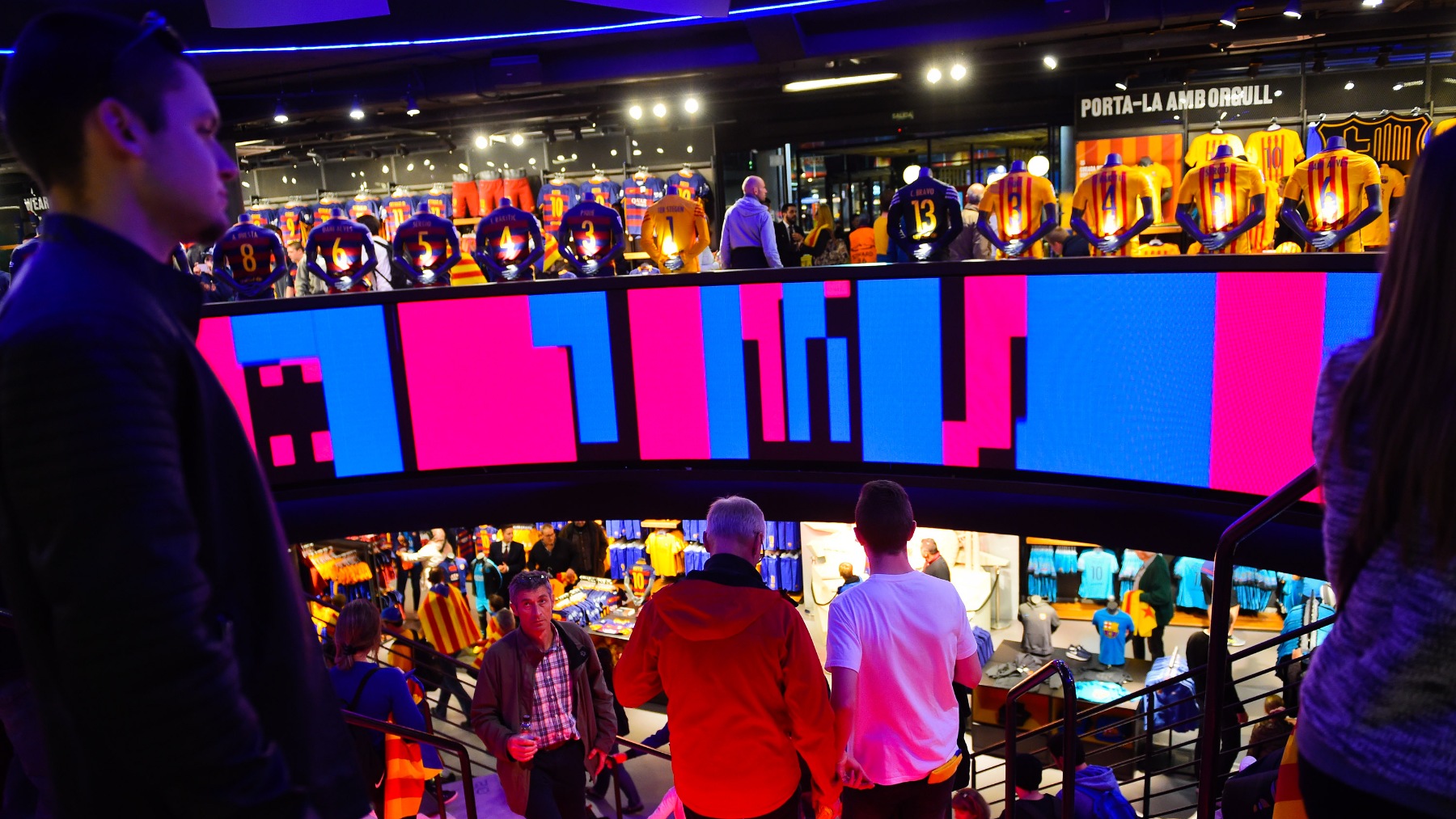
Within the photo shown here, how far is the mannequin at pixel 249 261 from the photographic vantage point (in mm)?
5859

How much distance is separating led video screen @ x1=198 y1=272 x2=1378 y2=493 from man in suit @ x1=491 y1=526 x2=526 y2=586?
493 cm

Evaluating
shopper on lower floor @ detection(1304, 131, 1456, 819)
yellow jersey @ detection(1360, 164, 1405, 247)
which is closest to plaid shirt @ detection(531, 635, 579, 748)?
shopper on lower floor @ detection(1304, 131, 1456, 819)

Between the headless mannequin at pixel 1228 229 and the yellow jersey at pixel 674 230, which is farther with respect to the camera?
the yellow jersey at pixel 674 230

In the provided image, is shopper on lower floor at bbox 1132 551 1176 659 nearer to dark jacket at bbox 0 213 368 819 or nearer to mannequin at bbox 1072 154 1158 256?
mannequin at bbox 1072 154 1158 256

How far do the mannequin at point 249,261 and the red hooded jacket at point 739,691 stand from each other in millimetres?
4195

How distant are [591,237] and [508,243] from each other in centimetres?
52

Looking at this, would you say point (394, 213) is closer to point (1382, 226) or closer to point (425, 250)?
point (425, 250)

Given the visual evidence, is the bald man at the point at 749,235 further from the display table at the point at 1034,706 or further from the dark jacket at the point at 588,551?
the dark jacket at the point at 588,551

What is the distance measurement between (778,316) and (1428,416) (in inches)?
169

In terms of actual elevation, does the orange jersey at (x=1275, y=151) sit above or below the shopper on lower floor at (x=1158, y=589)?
above

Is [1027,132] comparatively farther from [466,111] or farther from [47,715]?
[47,715]

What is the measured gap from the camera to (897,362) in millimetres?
5074

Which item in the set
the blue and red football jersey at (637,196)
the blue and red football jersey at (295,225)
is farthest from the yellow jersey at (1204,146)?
Answer: the blue and red football jersey at (295,225)

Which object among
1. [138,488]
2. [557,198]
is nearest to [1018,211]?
[138,488]
